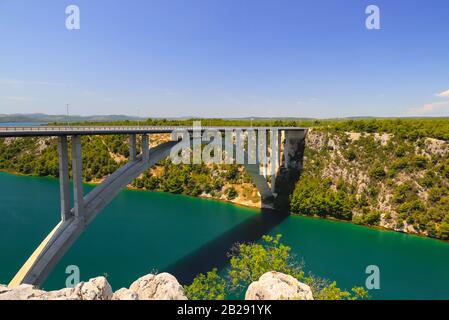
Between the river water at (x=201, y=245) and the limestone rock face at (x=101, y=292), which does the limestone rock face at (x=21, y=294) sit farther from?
the river water at (x=201, y=245)

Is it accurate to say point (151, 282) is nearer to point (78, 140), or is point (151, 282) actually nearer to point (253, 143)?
point (78, 140)

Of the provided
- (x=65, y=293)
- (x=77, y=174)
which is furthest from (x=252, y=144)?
(x=65, y=293)

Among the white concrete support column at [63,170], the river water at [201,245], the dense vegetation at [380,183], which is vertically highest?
the white concrete support column at [63,170]

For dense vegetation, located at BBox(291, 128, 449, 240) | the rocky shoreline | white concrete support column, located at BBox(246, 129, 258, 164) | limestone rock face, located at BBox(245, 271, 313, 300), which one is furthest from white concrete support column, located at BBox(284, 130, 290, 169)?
limestone rock face, located at BBox(245, 271, 313, 300)

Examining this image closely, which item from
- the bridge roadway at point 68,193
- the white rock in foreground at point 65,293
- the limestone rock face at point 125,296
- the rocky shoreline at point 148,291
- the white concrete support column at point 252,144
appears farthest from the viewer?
the white concrete support column at point 252,144

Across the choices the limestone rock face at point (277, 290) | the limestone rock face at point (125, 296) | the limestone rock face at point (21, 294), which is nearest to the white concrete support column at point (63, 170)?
the limestone rock face at point (21, 294)

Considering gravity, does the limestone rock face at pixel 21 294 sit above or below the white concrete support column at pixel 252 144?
below

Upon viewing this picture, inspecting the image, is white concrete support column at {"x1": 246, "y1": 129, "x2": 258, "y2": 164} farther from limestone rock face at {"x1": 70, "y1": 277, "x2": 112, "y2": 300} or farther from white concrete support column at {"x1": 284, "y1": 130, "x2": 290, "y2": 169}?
limestone rock face at {"x1": 70, "y1": 277, "x2": 112, "y2": 300}
